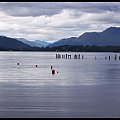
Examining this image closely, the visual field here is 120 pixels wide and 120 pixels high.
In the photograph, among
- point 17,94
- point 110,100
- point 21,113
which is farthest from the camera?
point 17,94

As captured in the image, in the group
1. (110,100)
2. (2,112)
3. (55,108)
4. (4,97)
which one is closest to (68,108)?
(55,108)

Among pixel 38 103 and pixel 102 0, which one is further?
pixel 38 103

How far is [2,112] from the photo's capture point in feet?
66.8

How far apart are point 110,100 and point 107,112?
6.74 metres

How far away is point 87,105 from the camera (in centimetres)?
2453

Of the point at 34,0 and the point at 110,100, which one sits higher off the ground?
the point at 34,0

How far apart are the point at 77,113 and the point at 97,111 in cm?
162

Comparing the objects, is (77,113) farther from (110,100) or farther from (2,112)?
(110,100)

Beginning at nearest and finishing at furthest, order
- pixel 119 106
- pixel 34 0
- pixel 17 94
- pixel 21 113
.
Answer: pixel 34 0 → pixel 21 113 → pixel 119 106 → pixel 17 94

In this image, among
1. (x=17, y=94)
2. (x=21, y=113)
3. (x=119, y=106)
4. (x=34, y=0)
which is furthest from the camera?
(x=17, y=94)

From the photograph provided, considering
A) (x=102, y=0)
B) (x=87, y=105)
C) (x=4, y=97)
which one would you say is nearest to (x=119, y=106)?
(x=87, y=105)

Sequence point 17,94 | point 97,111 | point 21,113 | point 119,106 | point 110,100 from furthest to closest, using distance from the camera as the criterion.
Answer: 1. point 17,94
2. point 110,100
3. point 119,106
4. point 97,111
5. point 21,113

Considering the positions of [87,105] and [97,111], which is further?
[87,105]

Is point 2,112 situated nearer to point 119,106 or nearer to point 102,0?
point 119,106
